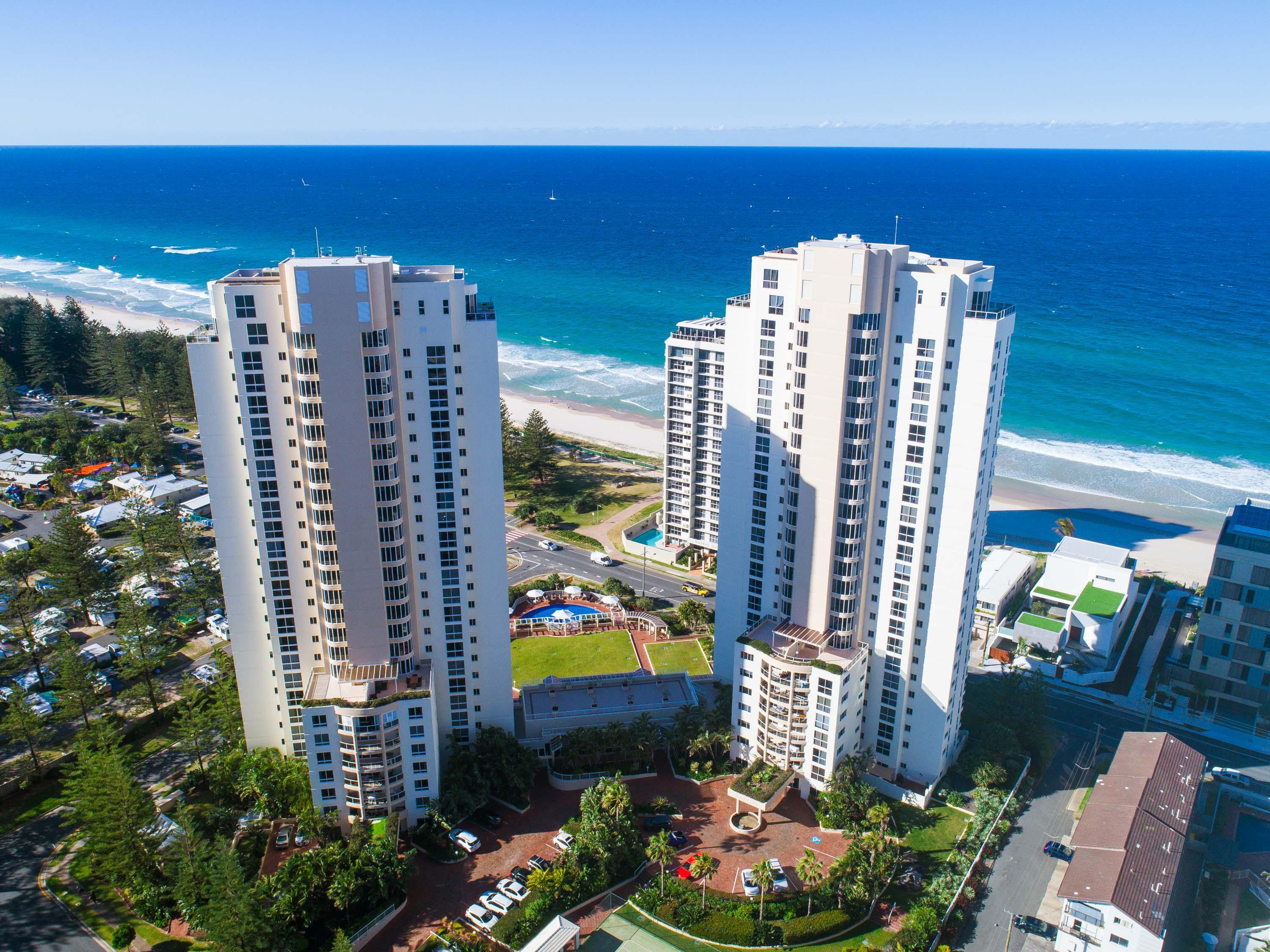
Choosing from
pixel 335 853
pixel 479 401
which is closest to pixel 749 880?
pixel 335 853

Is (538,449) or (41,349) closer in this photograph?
(538,449)

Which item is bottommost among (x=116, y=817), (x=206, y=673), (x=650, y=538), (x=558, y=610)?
(x=650, y=538)

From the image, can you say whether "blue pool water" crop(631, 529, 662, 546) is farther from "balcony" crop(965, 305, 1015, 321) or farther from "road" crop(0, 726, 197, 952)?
"road" crop(0, 726, 197, 952)

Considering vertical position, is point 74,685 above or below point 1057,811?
above

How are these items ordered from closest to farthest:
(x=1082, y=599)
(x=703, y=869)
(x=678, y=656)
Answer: (x=703, y=869), (x=678, y=656), (x=1082, y=599)

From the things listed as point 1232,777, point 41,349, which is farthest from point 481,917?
point 41,349

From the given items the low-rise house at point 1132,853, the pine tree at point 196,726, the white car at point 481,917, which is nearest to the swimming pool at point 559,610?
the pine tree at point 196,726

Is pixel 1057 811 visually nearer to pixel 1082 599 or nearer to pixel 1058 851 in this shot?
pixel 1058 851
